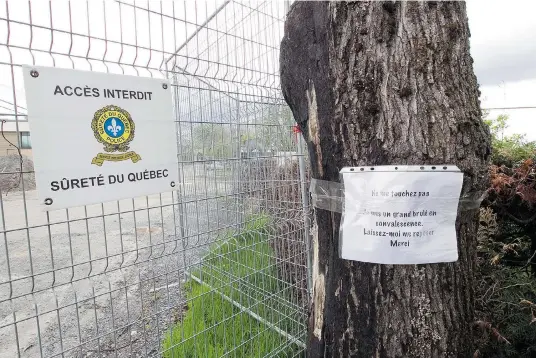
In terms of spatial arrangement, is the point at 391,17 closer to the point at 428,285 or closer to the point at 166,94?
the point at 428,285

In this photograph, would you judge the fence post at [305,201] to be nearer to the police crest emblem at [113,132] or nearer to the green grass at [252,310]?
the green grass at [252,310]

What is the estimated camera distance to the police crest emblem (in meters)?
1.38

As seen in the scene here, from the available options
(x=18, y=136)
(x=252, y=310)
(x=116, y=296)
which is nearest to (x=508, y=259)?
(x=252, y=310)

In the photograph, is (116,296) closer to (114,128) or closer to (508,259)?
(114,128)

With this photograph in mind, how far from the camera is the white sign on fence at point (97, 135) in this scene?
1.25 metres

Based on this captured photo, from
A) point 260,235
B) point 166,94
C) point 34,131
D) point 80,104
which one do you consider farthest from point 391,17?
point 260,235

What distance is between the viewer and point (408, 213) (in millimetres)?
1050

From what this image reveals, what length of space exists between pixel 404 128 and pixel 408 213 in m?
0.27

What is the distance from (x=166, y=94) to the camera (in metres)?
Answer: 1.60

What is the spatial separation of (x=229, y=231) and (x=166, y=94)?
1.08 m

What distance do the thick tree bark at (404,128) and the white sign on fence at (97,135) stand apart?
81cm

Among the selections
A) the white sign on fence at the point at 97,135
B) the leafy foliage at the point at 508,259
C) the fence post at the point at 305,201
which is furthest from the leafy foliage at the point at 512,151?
the white sign on fence at the point at 97,135

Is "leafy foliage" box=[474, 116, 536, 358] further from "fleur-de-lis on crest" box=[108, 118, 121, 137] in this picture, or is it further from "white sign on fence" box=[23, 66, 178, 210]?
"fleur-de-lis on crest" box=[108, 118, 121, 137]

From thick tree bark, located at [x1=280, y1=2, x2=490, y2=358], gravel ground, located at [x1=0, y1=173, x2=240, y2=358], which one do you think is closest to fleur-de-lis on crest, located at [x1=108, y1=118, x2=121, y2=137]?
gravel ground, located at [x1=0, y1=173, x2=240, y2=358]
